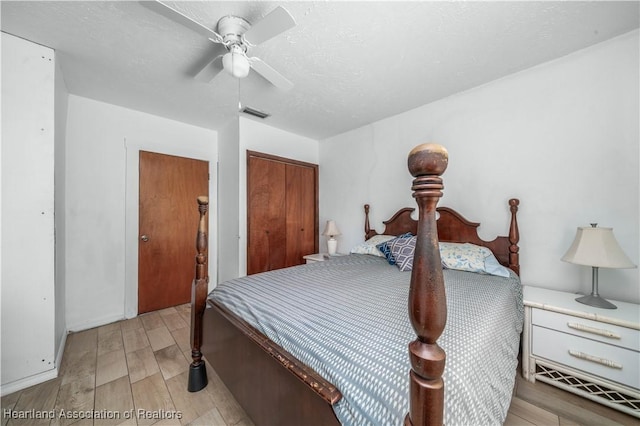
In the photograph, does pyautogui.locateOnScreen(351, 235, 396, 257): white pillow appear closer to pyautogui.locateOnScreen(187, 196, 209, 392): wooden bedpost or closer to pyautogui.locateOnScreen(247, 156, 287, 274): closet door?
pyautogui.locateOnScreen(247, 156, 287, 274): closet door

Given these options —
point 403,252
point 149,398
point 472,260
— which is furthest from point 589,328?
point 149,398

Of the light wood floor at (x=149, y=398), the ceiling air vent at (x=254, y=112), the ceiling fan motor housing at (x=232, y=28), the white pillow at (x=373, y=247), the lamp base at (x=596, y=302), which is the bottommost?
the light wood floor at (x=149, y=398)

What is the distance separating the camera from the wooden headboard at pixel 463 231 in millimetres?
2047

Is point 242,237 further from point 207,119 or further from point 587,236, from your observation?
point 587,236

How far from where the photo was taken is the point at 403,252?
220 cm

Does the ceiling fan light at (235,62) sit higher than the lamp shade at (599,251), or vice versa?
the ceiling fan light at (235,62)

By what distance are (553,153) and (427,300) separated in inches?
89.3

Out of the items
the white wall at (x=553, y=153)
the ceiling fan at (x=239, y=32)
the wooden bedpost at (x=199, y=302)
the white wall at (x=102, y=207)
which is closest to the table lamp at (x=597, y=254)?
the white wall at (x=553, y=153)

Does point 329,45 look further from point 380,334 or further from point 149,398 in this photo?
point 149,398

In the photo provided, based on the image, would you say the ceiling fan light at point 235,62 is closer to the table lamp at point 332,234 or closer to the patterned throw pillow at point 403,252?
the patterned throw pillow at point 403,252

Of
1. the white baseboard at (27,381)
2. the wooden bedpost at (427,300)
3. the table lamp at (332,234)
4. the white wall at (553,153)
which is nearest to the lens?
the wooden bedpost at (427,300)

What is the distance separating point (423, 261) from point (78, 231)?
3.38m

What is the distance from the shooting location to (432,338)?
0.57 meters

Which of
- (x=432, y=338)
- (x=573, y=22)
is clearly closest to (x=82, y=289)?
(x=432, y=338)
